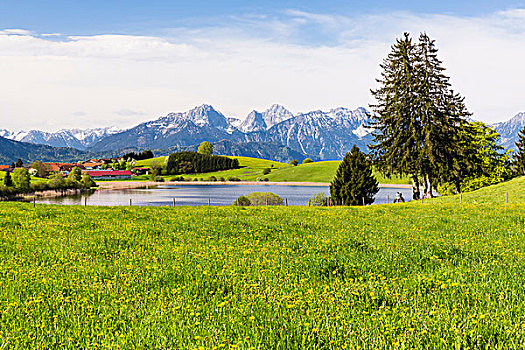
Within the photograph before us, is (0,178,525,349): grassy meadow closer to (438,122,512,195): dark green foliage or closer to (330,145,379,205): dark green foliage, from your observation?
(438,122,512,195): dark green foliage

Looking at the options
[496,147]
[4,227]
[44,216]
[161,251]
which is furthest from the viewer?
[496,147]

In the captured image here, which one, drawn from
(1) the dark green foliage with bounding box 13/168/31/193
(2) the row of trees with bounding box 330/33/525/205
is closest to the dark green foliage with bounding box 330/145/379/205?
(2) the row of trees with bounding box 330/33/525/205

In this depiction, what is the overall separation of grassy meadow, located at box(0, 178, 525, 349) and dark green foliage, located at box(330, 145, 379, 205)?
57.7 metres

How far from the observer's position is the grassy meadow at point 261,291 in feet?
19.4

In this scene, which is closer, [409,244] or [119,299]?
[119,299]

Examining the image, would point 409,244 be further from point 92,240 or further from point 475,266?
point 92,240

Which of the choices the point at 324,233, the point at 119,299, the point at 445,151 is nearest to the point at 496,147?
the point at 445,151

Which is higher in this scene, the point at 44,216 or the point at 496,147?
the point at 496,147

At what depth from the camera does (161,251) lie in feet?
40.0

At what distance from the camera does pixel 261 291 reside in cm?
812

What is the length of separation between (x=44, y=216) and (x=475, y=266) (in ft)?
67.8

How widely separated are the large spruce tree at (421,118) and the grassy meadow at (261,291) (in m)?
48.3

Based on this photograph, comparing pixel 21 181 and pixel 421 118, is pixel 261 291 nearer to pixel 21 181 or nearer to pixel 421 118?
pixel 421 118

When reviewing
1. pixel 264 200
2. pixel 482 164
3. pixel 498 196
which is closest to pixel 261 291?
pixel 498 196
